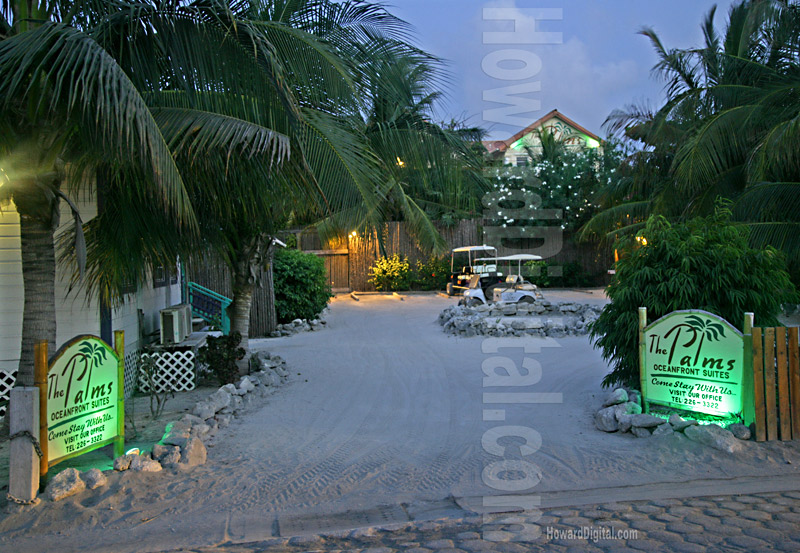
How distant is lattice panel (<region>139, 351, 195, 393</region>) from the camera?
955 centimetres

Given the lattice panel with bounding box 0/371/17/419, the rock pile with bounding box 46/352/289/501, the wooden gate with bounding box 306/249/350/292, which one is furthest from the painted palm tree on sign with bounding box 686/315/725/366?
the wooden gate with bounding box 306/249/350/292

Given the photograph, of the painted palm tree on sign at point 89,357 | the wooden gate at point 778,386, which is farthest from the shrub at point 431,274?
the painted palm tree on sign at point 89,357

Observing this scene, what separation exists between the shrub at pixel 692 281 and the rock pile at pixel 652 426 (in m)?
0.76

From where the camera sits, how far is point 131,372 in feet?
30.9

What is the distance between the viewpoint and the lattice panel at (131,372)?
918 cm

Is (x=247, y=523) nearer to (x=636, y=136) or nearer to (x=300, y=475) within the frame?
(x=300, y=475)

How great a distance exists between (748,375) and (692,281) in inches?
58.9

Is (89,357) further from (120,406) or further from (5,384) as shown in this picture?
(5,384)

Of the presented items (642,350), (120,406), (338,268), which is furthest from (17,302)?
(338,268)

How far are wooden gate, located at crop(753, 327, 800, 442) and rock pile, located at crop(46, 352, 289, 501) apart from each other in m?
5.76

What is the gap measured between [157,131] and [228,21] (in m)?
2.10

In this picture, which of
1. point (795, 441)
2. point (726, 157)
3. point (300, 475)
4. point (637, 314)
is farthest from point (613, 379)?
point (726, 157)

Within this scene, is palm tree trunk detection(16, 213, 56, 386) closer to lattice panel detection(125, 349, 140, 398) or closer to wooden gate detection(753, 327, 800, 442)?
lattice panel detection(125, 349, 140, 398)

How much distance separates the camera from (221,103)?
6613 mm
